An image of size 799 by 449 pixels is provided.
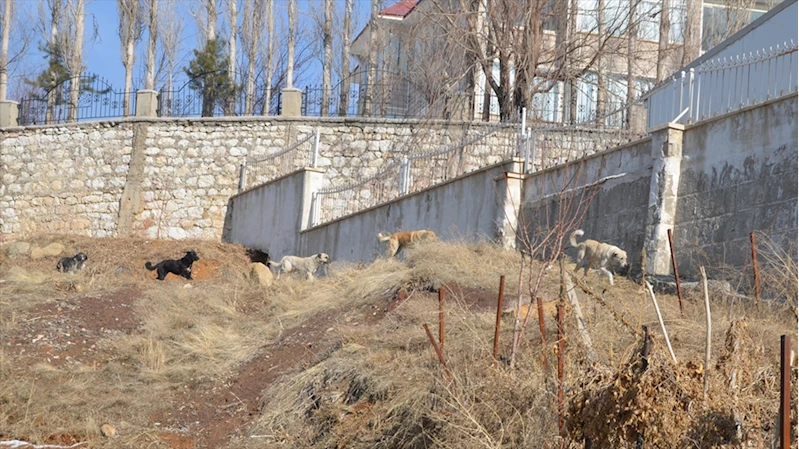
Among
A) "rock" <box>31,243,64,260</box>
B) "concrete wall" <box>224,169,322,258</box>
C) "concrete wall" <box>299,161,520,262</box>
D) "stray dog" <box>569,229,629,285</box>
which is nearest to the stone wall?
"concrete wall" <box>224,169,322,258</box>

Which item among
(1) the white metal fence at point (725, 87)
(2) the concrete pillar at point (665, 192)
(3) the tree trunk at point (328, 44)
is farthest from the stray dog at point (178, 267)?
(3) the tree trunk at point (328, 44)

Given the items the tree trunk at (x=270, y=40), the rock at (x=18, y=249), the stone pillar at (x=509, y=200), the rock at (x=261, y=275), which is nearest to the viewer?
the stone pillar at (x=509, y=200)

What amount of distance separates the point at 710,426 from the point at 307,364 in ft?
16.7

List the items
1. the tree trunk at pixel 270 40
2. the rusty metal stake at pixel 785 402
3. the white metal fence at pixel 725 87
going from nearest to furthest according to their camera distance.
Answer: the rusty metal stake at pixel 785 402 → the white metal fence at pixel 725 87 → the tree trunk at pixel 270 40

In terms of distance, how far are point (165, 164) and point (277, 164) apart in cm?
270

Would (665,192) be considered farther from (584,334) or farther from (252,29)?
(252,29)

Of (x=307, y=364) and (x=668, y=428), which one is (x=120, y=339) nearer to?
(x=307, y=364)

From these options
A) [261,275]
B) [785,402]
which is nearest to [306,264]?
[261,275]

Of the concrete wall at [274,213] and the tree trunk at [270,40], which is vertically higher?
the tree trunk at [270,40]

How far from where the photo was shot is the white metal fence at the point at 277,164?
823 inches

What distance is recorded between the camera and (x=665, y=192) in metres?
11.1

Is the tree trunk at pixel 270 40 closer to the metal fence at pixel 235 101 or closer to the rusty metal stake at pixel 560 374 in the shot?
the metal fence at pixel 235 101

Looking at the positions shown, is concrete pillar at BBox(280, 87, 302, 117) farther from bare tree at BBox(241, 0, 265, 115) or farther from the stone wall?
bare tree at BBox(241, 0, 265, 115)

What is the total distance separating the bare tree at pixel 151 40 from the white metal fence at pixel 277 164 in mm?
9917
